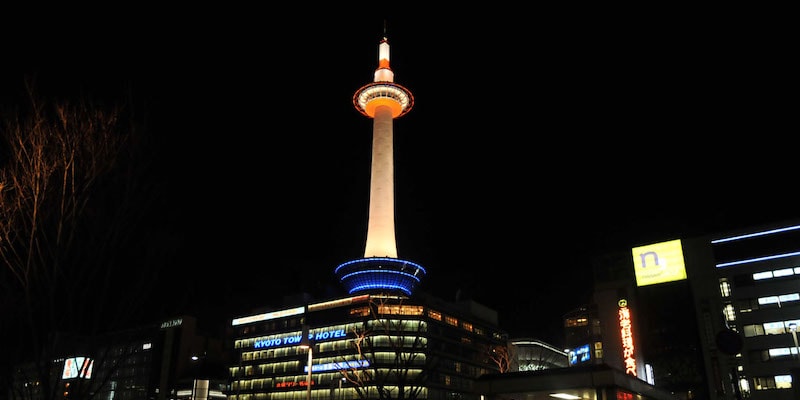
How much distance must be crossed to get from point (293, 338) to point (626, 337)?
7962 centimetres

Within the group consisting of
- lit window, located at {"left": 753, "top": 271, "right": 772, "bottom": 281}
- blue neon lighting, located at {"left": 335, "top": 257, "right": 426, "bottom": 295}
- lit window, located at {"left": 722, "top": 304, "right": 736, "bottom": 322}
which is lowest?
lit window, located at {"left": 722, "top": 304, "right": 736, "bottom": 322}

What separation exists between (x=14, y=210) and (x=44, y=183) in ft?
3.43

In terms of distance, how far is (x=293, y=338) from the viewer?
123m

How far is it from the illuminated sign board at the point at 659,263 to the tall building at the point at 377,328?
4864cm

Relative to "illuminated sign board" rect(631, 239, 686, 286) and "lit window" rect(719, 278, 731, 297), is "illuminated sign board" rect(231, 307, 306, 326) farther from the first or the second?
"lit window" rect(719, 278, 731, 297)

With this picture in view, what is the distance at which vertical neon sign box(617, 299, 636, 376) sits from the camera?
58.5 meters

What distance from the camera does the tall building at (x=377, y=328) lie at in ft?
363

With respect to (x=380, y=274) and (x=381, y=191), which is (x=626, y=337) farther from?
(x=380, y=274)

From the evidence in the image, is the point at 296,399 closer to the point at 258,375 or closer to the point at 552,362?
the point at 258,375

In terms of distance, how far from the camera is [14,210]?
12773mm

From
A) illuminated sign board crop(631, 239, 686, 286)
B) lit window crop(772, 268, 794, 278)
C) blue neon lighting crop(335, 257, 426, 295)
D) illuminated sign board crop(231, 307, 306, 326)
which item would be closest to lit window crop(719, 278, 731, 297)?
lit window crop(772, 268, 794, 278)

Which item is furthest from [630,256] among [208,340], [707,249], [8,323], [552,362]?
[208,340]

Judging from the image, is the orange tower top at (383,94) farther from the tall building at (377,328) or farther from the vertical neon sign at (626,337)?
the vertical neon sign at (626,337)

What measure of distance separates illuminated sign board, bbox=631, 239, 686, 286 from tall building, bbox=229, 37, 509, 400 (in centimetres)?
4864
